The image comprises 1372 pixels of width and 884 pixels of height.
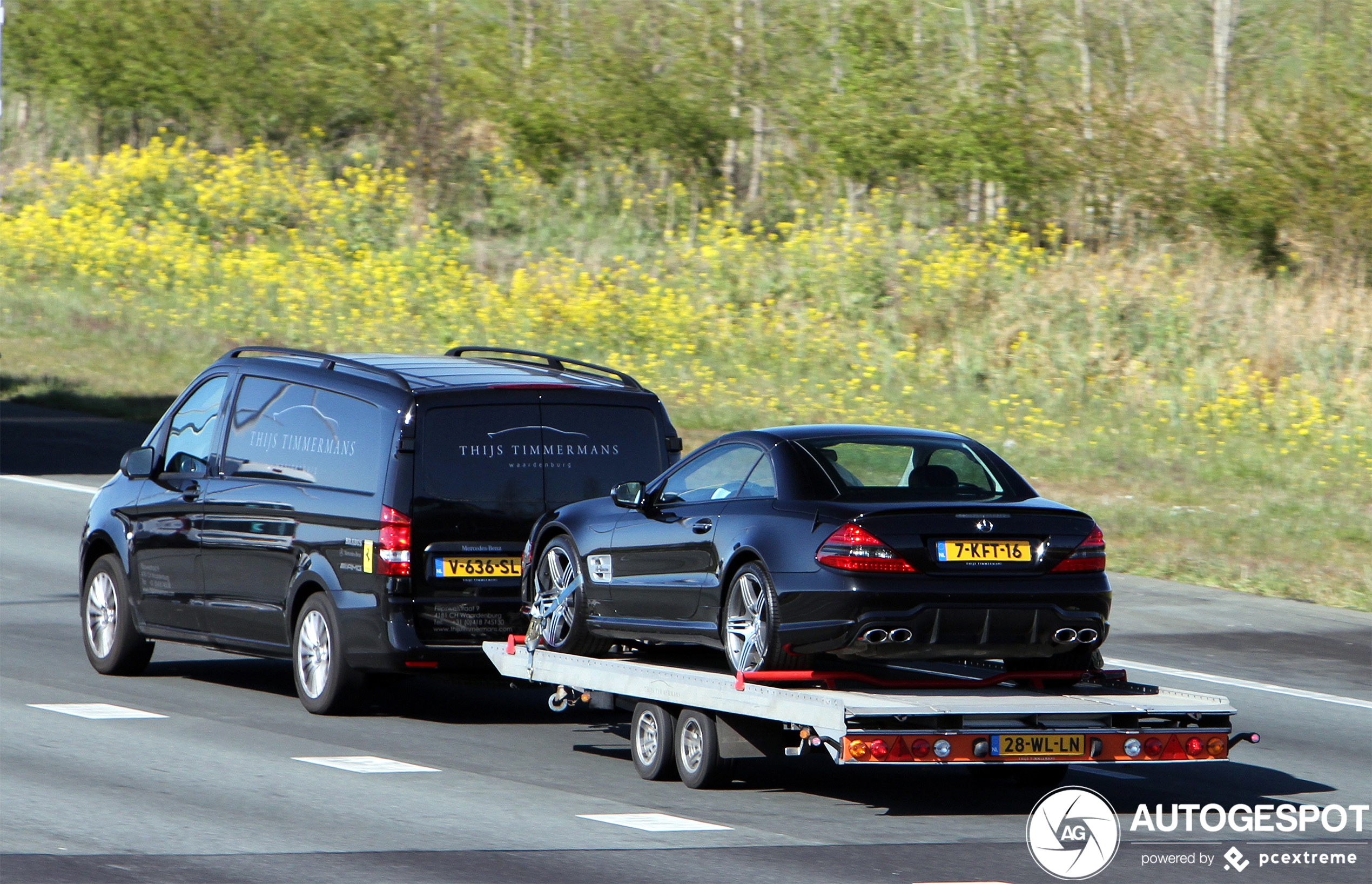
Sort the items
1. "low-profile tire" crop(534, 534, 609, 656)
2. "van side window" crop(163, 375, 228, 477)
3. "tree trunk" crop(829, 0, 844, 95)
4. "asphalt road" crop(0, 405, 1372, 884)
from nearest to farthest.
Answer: "asphalt road" crop(0, 405, 1372, 884), "low-profile tire" crop(534, 534, 609, 656), "van side window" crop(163, 375, 228, 477), "tree trunk" crop(829, 0, 844, 95)

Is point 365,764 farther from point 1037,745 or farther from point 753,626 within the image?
point 1037,745

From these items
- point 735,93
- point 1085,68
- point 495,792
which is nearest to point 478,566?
point 495,792

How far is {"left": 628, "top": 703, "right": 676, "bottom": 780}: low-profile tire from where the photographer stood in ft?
29.8

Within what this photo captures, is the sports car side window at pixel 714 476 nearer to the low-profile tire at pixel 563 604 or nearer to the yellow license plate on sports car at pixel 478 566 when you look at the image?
the low-profile tire at pixel 563 604

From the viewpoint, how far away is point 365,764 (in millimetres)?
9305

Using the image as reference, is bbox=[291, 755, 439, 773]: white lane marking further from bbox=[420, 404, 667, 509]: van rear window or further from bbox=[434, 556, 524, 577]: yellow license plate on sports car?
bbox=[420, 404, 667, 509]: van rear window

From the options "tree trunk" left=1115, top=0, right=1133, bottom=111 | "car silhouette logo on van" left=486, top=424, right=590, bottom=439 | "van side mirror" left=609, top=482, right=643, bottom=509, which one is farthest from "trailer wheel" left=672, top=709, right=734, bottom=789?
"tree trunk" left=1115, top=0, right=1133, bottom=111

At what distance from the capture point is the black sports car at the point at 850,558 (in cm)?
846

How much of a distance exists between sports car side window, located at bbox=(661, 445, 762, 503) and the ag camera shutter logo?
84.5 inches

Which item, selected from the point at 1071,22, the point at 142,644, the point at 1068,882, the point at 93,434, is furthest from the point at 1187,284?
the point at 1068,882

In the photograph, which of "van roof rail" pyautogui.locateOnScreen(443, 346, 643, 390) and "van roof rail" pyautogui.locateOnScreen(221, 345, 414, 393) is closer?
"van roof rail" pyautogui.locateOnScreen(221, 345, 414, 393)

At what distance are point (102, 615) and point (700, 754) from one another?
5.14 meters

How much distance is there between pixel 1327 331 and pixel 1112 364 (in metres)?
2.91

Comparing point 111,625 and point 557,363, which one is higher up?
point 557,363
